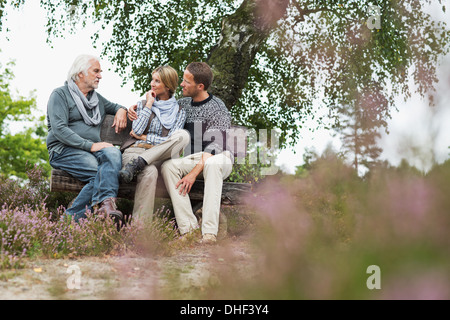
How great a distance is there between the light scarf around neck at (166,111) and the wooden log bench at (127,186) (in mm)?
640

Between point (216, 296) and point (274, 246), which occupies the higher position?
point (274, 246)

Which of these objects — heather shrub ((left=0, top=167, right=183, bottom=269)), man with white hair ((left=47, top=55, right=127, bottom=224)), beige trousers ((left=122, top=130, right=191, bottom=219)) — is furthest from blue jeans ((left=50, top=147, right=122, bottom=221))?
heather shrub ((left=0, top=167, right=183, bottom=269))

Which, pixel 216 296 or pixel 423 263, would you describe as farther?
pixel 216 296

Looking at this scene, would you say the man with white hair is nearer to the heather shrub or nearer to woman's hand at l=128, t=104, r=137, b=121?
woman's hand at l=128, t=104, r=137, b=121

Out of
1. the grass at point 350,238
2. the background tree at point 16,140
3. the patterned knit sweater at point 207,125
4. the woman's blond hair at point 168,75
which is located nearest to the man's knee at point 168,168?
the patterned knit sweater at point 207,125

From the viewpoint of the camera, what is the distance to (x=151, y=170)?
551 centimetres

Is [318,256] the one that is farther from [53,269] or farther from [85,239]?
[85,239]

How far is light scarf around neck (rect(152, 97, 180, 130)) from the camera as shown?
5.78 meters

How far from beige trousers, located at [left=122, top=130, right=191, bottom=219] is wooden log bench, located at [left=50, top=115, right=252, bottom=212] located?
0.28 metres

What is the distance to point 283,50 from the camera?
1198 centimetres

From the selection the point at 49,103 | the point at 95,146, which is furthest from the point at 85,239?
the point at 49,103

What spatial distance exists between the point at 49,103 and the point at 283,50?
24.6 ft

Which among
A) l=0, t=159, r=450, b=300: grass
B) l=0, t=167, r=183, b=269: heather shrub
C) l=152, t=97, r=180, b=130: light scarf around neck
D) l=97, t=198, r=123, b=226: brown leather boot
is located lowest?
l=0, t=159, r=450, b=300: grass

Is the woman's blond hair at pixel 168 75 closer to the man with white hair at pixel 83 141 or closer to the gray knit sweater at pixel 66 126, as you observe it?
the man with white hair at pixel 83 141
